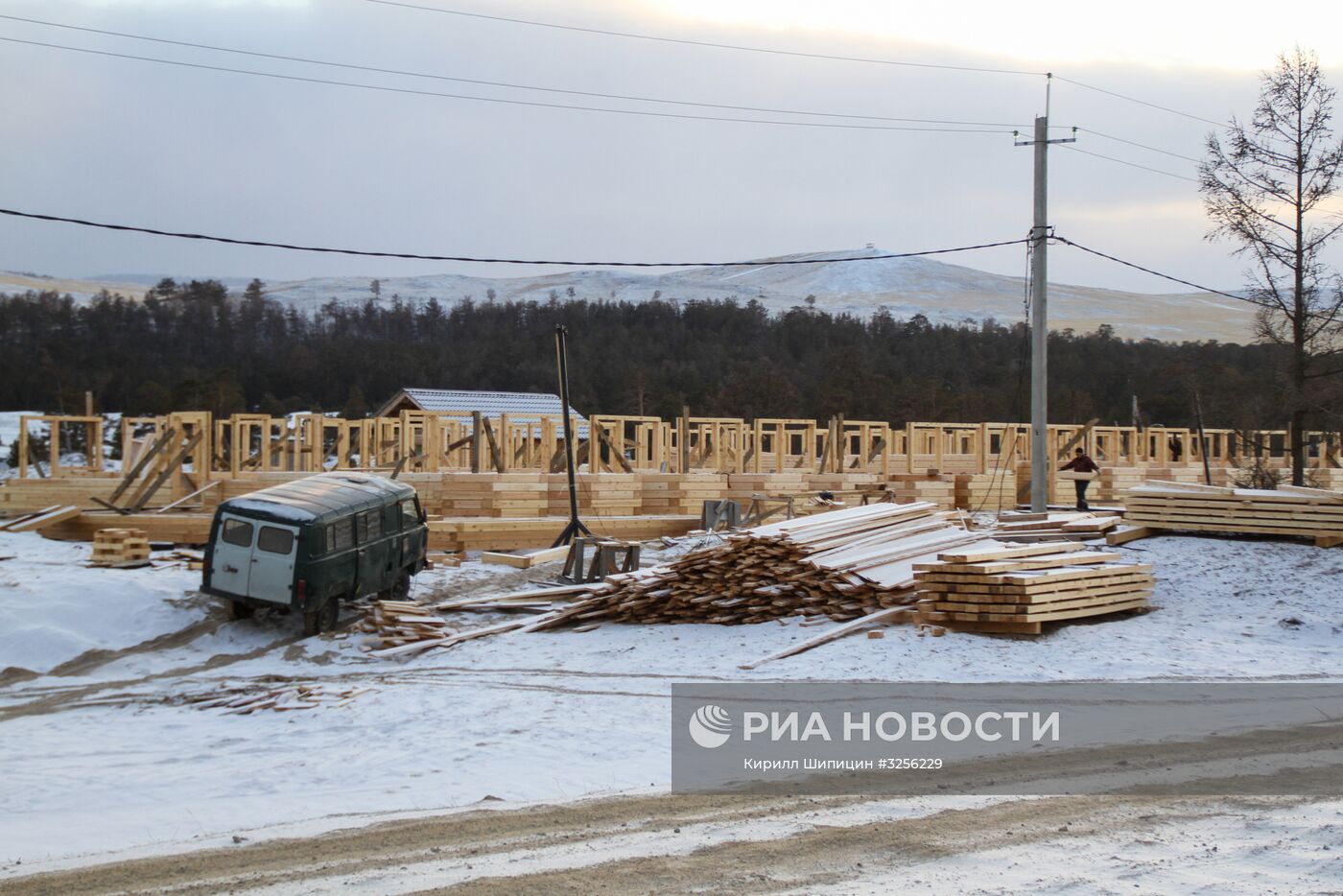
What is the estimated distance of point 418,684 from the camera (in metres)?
12.2

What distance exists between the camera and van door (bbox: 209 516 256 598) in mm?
14578

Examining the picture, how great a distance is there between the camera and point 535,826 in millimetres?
7109

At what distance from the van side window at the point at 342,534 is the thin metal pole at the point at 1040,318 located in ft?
32.6

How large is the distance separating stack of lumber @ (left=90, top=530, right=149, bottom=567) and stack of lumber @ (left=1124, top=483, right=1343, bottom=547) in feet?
51.5

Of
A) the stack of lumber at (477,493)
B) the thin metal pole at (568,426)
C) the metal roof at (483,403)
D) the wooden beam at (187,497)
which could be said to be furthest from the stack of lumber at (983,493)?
the metal roof at (483,403)

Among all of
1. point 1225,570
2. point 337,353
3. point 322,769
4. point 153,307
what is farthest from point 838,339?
point 322,769

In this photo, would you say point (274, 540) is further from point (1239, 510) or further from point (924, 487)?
point (924, 487)

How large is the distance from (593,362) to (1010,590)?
6518cm

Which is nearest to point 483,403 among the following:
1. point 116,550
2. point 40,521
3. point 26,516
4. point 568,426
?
point 26,516

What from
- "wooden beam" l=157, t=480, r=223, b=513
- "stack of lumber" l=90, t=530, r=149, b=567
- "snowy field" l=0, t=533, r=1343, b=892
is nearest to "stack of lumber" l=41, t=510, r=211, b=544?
"wooden beam" l=157, t=480, r=223, b=513

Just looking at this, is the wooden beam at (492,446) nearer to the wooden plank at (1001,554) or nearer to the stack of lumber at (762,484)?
the stack of lumber at (762,484)

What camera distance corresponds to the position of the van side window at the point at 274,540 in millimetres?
14438

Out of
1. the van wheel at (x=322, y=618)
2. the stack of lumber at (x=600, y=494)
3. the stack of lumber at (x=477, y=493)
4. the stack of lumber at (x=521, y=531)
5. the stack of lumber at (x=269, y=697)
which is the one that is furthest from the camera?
the stack of lumber at (x=600, y=494)

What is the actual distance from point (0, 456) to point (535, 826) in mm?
45961
